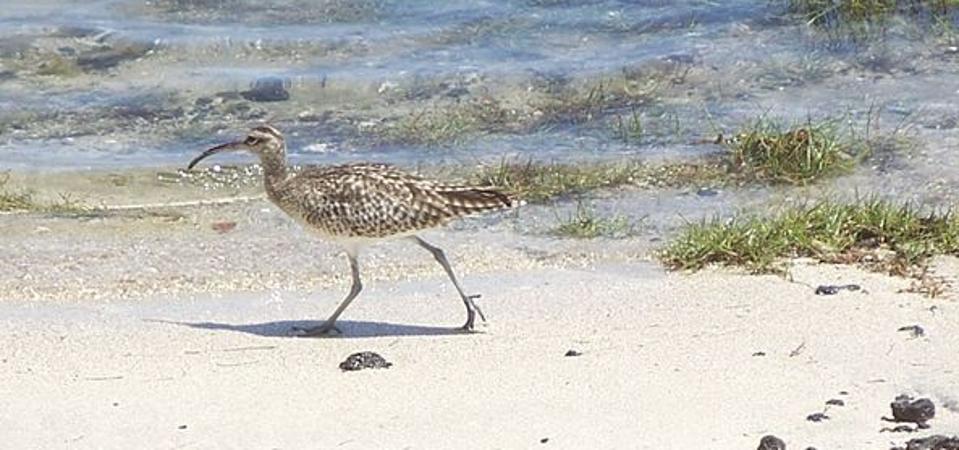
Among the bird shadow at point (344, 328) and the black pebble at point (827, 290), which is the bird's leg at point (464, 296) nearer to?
the bird shadow at point (344, 328)

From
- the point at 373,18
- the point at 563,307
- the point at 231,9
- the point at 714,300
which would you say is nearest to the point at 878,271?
the point at 714,300

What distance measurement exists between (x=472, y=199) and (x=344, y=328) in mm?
725

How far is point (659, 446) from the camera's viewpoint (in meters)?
6.48

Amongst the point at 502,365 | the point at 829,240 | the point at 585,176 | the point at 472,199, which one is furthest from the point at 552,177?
Answer: the point at 502,365

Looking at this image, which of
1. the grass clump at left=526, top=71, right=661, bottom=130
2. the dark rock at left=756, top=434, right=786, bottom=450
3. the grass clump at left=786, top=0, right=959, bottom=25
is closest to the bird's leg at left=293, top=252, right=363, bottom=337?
the dark rock at left=756, top=434, right=786, bottom=450

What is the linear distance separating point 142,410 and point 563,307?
202 cm

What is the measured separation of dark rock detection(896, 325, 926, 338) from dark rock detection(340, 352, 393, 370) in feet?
6.21

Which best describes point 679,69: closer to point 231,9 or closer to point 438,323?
point 231,9

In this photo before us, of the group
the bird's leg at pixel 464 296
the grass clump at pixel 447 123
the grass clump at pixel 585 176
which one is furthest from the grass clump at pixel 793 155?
the bird's leg at pixel 464 296

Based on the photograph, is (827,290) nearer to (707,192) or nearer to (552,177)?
(707,192)

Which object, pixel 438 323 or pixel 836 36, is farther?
pixel 836 36

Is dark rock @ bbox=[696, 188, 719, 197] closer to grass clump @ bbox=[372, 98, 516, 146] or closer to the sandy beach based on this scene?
the sandy beach

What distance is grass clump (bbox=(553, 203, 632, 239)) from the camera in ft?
31.8

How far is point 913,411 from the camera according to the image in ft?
21.4
